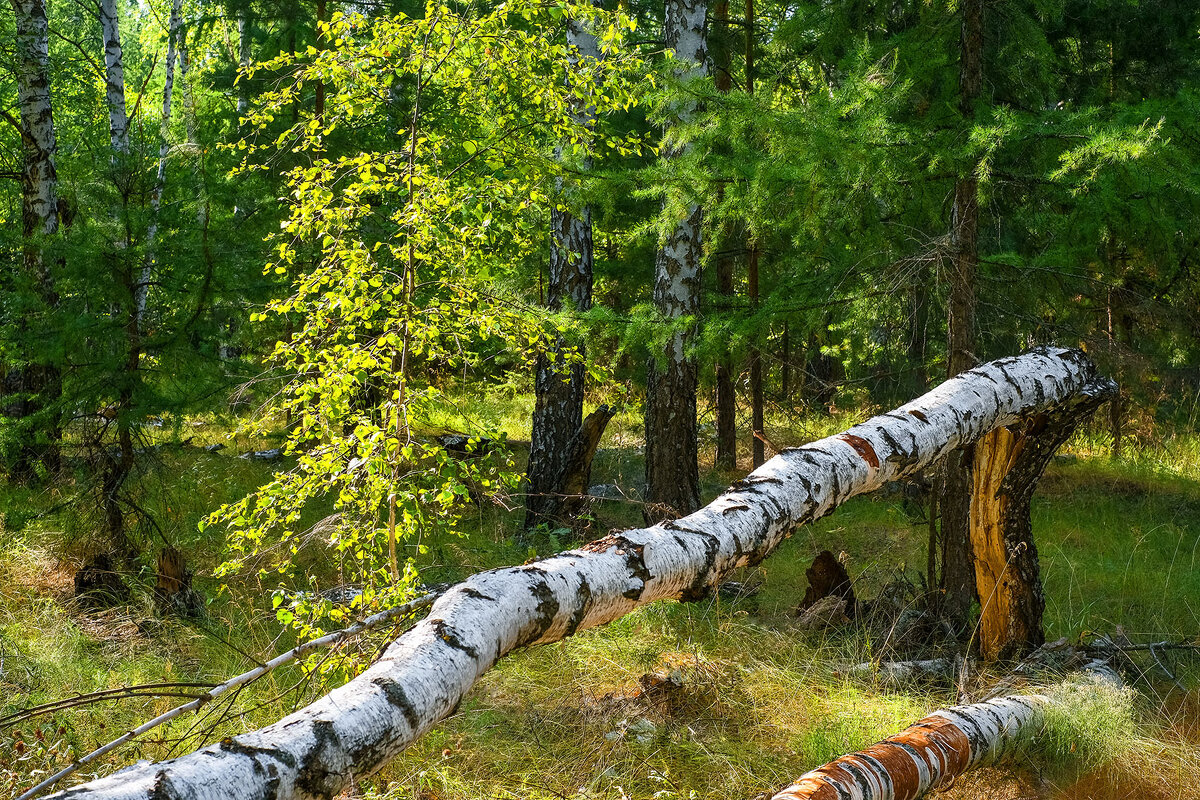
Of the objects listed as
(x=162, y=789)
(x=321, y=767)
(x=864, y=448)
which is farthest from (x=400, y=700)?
(x=864, y=448)

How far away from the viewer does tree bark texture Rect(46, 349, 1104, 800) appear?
1.66 meters

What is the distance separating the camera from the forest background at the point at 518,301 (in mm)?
4102

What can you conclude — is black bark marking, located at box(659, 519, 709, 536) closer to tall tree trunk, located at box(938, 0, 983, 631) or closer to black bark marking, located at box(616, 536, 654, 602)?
black bark marking, located at box(616, 536, 654, 602)

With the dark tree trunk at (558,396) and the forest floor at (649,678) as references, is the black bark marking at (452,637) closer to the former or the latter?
the forest floor at (649,678)

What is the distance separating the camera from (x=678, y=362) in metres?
7.03

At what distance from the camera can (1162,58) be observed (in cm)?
898

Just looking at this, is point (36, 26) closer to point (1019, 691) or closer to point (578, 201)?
point (578, 201)

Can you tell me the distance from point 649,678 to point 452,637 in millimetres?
2484

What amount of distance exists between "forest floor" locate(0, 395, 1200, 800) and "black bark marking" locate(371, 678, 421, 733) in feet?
3.33

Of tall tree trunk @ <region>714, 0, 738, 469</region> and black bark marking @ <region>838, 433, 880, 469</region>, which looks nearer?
black bark marking @ <region>838, 433, 880, 469</region>

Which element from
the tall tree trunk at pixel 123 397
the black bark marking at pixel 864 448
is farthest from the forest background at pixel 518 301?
the black bark marking at pixel 864 448

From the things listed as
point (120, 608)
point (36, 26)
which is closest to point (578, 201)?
point (120, 608)

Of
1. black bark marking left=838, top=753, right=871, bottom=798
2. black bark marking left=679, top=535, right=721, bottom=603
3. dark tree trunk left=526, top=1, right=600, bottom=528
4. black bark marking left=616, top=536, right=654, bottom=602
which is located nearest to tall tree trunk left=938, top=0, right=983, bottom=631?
black bark marking left=838, top=753, right=871, bottom=798

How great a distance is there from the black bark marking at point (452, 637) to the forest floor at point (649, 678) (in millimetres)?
1030
